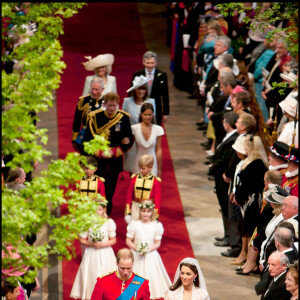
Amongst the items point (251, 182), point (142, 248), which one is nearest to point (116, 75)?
point (251, 182)

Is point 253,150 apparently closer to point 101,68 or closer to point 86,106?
point 86,106

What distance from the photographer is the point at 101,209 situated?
9.43 m

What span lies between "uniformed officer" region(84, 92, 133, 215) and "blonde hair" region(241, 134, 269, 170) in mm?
1894

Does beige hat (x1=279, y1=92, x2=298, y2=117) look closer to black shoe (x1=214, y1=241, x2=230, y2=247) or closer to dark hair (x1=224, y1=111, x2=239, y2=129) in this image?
dark hair (x1=224, y1=111, x2=239, y2=129)

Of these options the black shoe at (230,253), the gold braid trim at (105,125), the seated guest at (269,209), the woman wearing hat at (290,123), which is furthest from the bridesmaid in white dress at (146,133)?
the seated guest at (269,209)

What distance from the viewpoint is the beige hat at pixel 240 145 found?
32.5 feet

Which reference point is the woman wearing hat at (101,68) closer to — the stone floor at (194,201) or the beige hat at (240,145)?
the stone floor at (194,201)

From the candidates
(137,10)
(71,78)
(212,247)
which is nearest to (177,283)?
(212,247)

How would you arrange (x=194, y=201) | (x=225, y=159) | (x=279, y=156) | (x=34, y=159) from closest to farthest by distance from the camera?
(x=34, y=159) < (x=279, y=156) < (x=225, y=159) < (x=194, y=201)

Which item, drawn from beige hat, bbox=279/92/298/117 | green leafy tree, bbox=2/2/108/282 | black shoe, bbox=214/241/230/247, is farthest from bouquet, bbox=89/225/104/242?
green leafy tree, bbox=2/2/108/282

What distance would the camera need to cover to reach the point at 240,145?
32.6 feet

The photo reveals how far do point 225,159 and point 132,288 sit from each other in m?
3.09

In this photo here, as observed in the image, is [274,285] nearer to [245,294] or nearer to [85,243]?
[245,294]

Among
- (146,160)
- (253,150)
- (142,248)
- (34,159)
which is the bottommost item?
(142,248)
